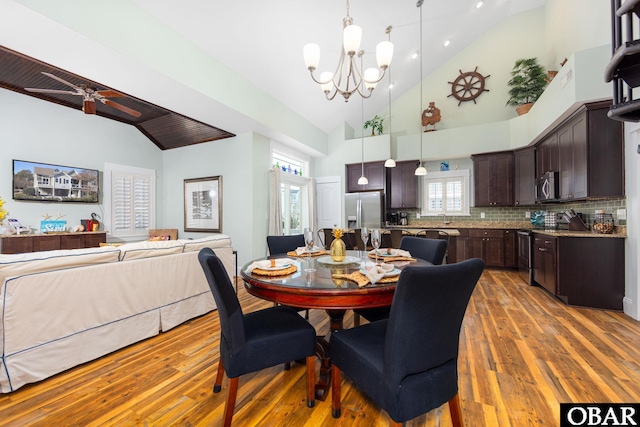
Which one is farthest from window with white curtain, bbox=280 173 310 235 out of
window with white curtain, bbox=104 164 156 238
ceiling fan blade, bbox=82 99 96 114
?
ceiling fan blade, bbox=82 99 96 114

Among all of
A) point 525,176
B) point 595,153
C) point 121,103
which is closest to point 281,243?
point 595,153

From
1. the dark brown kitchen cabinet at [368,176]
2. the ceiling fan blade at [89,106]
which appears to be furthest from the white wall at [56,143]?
the dark brown kitchen cabinet at [368,176]

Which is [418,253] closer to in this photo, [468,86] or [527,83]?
[527,83]

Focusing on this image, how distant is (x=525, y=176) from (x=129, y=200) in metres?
7.95

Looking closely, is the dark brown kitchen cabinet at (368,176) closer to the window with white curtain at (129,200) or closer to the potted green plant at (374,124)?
the potted green plant at (374,124)

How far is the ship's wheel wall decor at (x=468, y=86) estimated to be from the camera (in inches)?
233

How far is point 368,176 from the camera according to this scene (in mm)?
6297

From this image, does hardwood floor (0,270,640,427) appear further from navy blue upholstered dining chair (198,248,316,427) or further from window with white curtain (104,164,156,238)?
window with white curtain (104,164,156,238)

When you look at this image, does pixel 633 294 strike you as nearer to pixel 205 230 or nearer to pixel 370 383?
pixel 370 383

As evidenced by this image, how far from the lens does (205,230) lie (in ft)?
18.0

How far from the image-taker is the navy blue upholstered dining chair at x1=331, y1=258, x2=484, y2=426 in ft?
3.43

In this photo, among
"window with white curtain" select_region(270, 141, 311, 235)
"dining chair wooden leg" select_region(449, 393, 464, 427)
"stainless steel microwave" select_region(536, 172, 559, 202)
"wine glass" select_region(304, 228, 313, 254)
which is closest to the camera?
"dining chair wooden leg" select_region(449, 393, 464, 427)

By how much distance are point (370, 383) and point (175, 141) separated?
618 centimetres

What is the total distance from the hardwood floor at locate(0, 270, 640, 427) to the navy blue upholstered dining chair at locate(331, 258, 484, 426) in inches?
16.9
